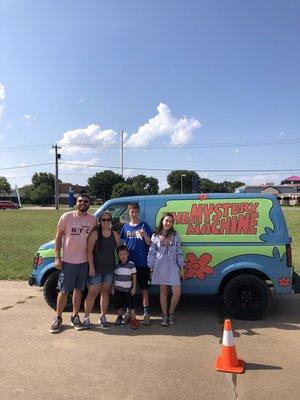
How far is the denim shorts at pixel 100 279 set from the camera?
6.41m

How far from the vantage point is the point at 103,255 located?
6395 millimetres

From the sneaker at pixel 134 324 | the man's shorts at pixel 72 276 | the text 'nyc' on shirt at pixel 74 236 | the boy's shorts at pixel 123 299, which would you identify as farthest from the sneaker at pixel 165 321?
the text 'nyc' on shirt at pixel 74 236

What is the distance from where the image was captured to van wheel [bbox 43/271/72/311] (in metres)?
7.32

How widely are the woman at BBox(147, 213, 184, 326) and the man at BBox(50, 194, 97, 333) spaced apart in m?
0.98

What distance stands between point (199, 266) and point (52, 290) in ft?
7.93

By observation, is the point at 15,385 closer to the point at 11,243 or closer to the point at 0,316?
the point at 0,316

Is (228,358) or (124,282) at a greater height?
(124,282)

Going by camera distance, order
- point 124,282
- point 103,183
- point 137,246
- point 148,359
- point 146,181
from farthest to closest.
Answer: point 146,181, point 103,183, point 137,246, point 124,282, point 148,359

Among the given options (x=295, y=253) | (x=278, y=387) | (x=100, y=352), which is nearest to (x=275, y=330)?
(x=278, y=387)

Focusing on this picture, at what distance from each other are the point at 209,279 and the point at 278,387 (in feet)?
8.64

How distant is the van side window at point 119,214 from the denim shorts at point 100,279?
1.10 m

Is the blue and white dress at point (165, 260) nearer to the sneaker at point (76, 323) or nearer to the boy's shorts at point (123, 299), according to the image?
the boy's shorts at point (123, 299)

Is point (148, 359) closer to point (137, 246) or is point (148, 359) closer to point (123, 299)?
point (123, 299)

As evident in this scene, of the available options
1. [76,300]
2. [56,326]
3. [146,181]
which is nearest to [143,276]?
[76,300]
